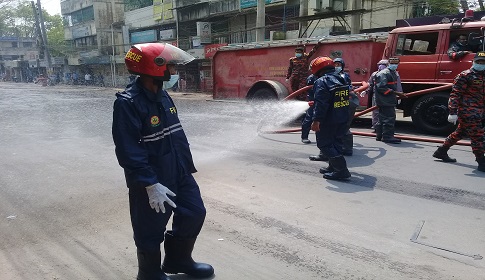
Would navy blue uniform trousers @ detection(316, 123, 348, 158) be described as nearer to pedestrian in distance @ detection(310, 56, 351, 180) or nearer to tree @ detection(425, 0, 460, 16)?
pedestrian in distance @ detection(310, 56, 351, 180)

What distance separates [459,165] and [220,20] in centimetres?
2576

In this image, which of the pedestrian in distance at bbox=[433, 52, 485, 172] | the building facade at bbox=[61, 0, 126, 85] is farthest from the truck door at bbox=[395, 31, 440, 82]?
the building facade at bbox=[61, 0, 126, 85]

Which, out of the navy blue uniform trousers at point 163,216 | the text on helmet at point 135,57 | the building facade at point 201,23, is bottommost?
the navy blue uniform trousers at point 163,216

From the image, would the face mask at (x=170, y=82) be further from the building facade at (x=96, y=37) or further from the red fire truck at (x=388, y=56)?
the building facade at (x=96, y=37)

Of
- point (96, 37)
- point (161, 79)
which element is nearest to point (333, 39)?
point (161, 79)

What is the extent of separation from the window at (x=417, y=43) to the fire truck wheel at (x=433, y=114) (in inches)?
40.0

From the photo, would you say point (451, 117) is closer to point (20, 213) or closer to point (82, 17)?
point (20, 213)

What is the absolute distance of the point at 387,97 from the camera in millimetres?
7121

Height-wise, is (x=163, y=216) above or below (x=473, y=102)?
below

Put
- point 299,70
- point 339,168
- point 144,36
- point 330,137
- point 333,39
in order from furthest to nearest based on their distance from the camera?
point 144,36 < point 333,39 < point 299,70 < point 330,137 < point 339,168

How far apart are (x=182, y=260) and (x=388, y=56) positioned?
746 cm

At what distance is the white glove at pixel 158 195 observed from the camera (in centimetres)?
A: 229

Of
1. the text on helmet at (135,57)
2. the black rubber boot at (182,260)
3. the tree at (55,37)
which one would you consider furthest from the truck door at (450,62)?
the tree at (55,37)

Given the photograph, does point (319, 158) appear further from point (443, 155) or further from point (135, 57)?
point (135, 57)
